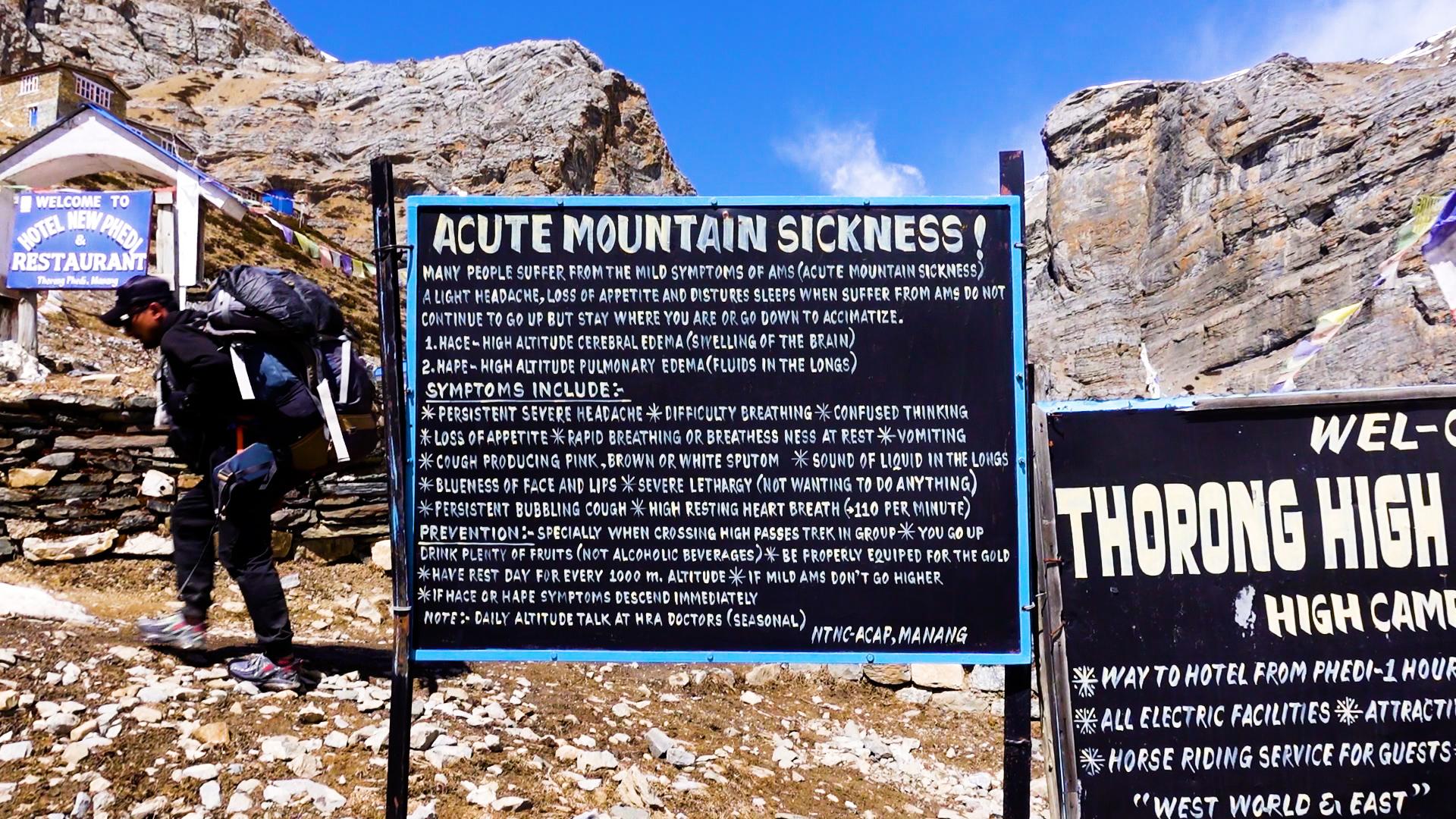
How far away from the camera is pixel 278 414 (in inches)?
146

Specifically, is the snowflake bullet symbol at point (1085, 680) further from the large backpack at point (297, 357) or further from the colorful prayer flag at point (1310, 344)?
the large backpack at point (297, 357)

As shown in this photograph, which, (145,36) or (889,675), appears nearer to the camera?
(889,675)

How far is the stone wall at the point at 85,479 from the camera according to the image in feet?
20.1

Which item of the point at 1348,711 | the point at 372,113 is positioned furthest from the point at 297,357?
the point at 372,113

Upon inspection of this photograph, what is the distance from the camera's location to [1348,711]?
2.73 meters

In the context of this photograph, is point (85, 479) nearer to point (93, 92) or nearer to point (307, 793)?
point (307, 793)

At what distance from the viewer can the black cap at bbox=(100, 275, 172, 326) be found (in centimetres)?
377

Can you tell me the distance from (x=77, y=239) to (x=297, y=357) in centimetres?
688

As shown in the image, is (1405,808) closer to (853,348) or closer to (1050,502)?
(1050,502)

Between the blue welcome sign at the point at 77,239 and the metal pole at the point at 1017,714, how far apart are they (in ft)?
29.3

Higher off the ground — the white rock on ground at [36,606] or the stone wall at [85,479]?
the stone wall at [85,479]

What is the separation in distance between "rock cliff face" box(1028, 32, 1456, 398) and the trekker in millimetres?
39188

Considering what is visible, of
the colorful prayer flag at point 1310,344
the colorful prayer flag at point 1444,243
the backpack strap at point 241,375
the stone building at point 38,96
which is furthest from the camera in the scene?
the stone building at point 38,96

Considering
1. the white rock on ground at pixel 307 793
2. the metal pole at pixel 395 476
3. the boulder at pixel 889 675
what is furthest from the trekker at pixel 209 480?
the boulder at pixel 889 675
